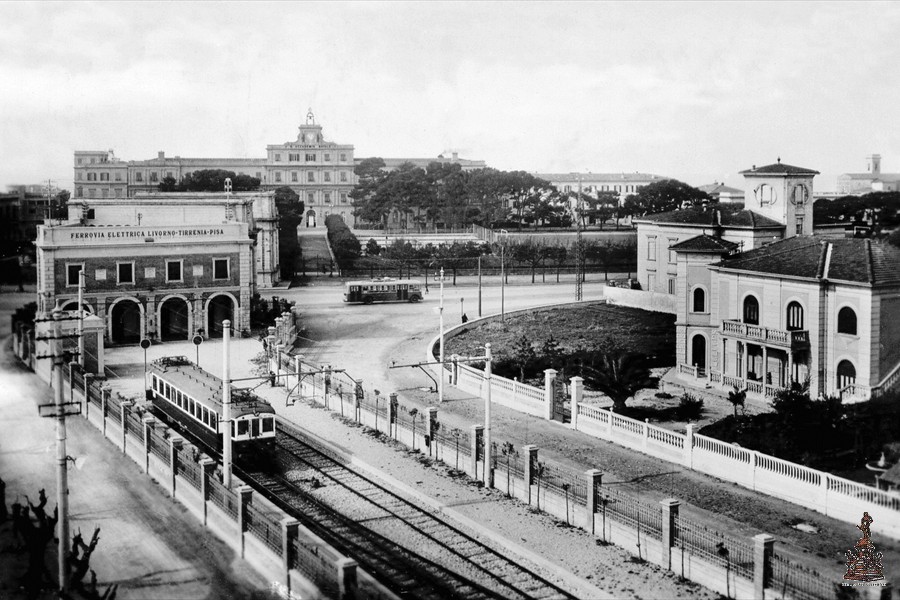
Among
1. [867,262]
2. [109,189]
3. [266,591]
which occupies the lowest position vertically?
[266,591]

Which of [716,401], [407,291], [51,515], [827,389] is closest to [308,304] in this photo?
[407,291]

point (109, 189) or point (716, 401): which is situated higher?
point (109, 189)

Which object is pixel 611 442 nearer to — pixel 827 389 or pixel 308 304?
pixel 827 389

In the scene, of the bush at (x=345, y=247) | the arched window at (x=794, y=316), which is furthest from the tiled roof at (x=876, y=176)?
the bush at (x=345, y=247)

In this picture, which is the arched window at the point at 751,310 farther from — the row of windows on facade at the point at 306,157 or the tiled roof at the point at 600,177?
the row of windows on facade at the point at 306,157

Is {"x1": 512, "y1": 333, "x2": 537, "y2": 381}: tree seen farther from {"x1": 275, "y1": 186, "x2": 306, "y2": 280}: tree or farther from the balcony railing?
{"x1": 275, "y1": 186, "x2": 306, "y2": 280}: tree

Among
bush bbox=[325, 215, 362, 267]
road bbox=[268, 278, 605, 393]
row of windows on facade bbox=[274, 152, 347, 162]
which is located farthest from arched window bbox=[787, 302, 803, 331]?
row of windows on facade bbox=[274, 152, 347, 162]

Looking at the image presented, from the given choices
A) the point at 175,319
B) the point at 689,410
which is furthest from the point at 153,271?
the point at 689,410
